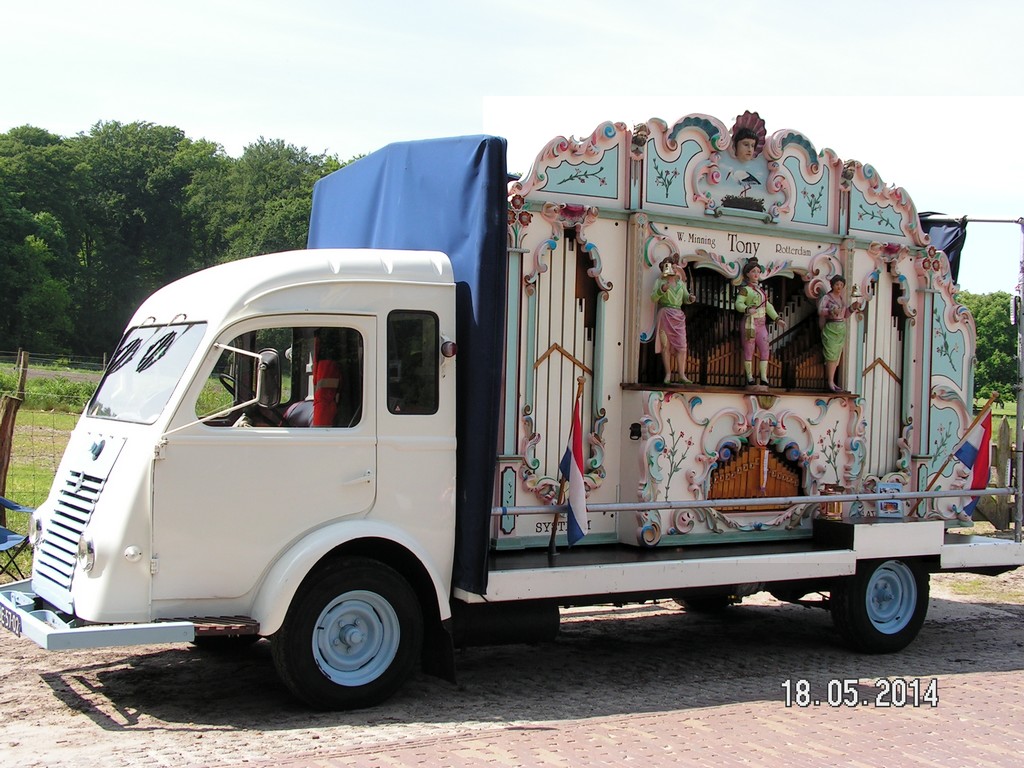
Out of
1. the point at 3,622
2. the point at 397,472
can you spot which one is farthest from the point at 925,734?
the point at 3,622

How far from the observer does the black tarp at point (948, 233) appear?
10594 mm

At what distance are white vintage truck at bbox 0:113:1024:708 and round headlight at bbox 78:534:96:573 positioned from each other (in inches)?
0.5

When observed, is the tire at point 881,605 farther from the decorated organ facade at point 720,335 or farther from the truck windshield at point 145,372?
the truck windshield at point 145,372

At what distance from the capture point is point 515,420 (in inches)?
314

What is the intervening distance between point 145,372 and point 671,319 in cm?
392

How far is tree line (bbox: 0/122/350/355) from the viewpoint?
6062 centimetres

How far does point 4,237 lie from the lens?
60688mm

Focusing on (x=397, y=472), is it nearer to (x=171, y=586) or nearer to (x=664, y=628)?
(x=171, y=586)

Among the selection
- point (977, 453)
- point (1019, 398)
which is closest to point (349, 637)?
point (977, 453)

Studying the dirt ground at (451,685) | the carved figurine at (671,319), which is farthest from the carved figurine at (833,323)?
the dirt ground at (451,685)

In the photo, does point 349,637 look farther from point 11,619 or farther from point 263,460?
point 11,619

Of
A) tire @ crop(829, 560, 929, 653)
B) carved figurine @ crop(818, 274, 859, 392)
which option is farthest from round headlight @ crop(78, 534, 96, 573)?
carved figurine @ crop(818, 274, 859, 392)

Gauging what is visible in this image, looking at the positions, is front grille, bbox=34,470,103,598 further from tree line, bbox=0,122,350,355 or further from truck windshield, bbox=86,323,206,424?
tree line, bbox=0,122,350,355

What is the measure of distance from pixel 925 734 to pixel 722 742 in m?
1.38
